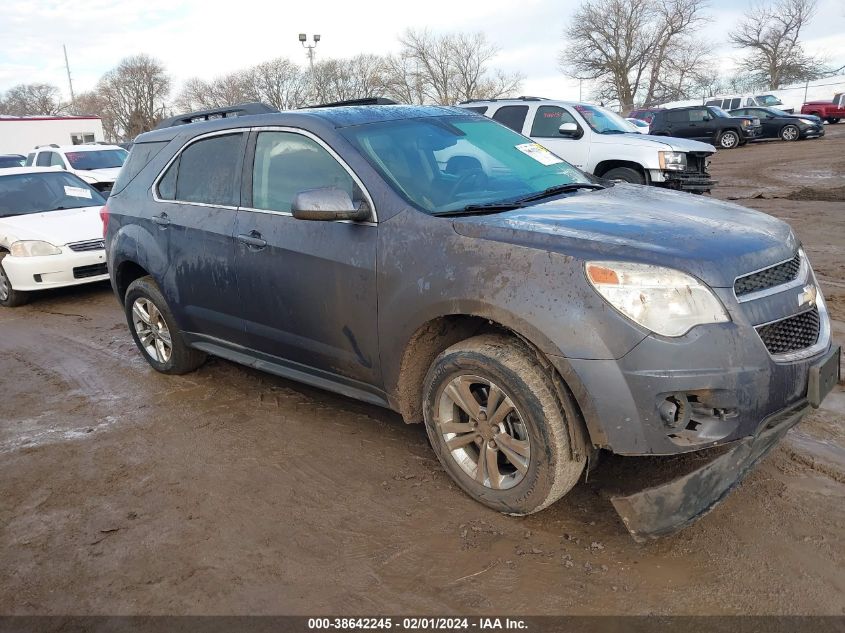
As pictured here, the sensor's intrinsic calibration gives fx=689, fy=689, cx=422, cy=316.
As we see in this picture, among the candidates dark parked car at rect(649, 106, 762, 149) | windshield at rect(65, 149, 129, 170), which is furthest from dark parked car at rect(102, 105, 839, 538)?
dark parked car at rect(649, 106, 762, 149)

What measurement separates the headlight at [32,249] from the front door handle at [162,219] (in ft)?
13.2

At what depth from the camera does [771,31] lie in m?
59.8

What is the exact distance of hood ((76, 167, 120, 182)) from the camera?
13861 millimetres

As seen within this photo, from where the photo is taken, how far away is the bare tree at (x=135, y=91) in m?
63.8

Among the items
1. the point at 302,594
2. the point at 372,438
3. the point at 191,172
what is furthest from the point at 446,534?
the point at 191,172

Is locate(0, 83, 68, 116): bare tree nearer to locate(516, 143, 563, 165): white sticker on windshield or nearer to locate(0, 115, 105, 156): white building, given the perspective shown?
locate(0, 115, 105, 156): white building

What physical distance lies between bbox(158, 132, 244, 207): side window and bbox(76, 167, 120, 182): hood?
33.6 feet

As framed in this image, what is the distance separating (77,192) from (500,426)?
838cm

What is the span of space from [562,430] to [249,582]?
55.8 inches

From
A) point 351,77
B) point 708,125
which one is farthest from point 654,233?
point 351,77

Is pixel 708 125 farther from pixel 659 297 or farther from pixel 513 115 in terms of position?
pixel 659 297

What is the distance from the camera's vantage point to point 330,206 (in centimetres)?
333

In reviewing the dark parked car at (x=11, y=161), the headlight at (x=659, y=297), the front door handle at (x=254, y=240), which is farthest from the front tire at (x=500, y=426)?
the dark parked car at (x=11, y=161)

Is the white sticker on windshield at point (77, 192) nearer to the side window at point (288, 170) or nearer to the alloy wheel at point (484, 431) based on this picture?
the side window at point (288, 170)
